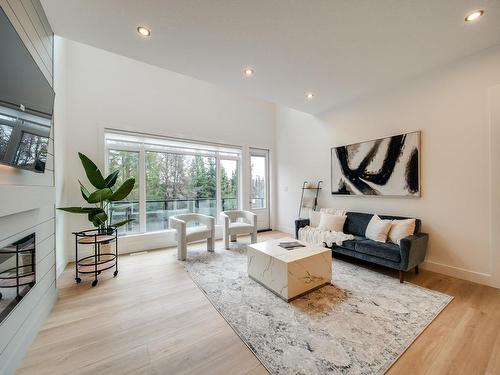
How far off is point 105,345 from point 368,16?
3.71 meters

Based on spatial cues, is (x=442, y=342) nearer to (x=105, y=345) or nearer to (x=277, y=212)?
(x=105, y=345)

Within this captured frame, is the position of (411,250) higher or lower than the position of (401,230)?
lower

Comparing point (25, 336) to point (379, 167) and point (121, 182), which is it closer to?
point (121, 182)

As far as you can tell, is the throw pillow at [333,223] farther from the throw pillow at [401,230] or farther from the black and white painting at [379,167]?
the throw pillow at [401,230]

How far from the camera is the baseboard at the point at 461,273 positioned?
2.52 metres

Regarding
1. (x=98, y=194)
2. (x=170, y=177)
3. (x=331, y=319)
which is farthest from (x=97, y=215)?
(x=331, y=319)

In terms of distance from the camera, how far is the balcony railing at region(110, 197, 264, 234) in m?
3.92

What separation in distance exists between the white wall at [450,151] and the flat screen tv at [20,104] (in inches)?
168

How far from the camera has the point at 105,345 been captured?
1641 millimetres

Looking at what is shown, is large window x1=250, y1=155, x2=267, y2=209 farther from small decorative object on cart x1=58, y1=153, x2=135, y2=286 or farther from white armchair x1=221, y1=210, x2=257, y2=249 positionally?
small decorative object on cart x1=58, y1=153, x2=135, y2=286

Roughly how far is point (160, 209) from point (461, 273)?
5027 millimetres

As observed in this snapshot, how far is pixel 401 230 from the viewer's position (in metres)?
2.88

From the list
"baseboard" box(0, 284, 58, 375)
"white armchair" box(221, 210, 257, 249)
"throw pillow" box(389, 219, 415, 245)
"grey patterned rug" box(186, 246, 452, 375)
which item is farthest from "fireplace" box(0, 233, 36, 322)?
"throw pillow" box(389, 219, 415, 245)

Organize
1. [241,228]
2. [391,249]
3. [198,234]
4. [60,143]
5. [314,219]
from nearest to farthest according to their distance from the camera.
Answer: [391,249], [60,143], [198,234], [314,219], [241,228]
